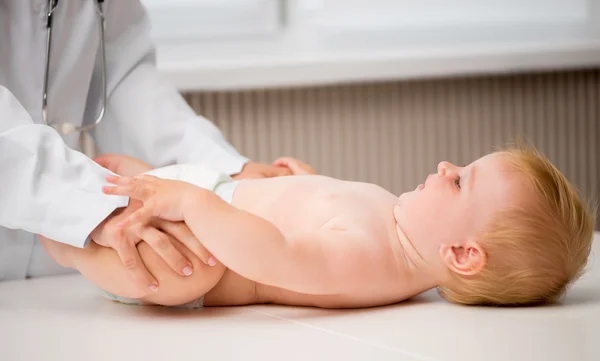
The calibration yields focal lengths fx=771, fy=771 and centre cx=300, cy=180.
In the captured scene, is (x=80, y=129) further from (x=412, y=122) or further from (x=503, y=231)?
(x=412, y=122)

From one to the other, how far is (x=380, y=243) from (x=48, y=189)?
1.79ft

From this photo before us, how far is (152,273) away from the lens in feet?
3.99

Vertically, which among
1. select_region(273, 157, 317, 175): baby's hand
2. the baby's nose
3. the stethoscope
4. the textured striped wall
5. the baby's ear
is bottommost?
the textured striped wall

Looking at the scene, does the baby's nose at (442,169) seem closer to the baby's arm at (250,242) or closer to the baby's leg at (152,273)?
the baby's arm at (250,242)

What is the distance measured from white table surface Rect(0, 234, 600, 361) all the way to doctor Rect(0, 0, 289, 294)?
11cm

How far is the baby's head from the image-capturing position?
1191 millimetres

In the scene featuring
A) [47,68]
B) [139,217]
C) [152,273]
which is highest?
[47,68]

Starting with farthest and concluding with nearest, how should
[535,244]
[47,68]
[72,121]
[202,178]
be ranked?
[72,121]
[47,68]
[202,178]
[535,244]

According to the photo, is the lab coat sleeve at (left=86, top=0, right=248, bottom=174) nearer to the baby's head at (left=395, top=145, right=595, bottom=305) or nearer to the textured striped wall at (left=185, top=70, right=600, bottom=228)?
the baby's head at (left=395, top=145, right=595, bottom=305)

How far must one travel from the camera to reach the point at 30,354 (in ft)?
3.27

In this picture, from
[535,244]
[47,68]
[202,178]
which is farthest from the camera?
[47,68]

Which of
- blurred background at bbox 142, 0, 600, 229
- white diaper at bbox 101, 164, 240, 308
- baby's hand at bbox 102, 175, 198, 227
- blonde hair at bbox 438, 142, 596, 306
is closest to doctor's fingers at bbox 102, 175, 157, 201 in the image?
baby's hand at bbox 102, 175, 198, 227

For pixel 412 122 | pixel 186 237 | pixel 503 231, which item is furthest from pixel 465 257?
pixel 412 122

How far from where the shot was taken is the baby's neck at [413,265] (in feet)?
4.21
